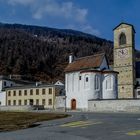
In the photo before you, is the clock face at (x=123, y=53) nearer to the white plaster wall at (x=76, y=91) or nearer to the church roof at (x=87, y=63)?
the church roof at (x=87, y=63)

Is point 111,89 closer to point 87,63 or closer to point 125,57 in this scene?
point 87,63

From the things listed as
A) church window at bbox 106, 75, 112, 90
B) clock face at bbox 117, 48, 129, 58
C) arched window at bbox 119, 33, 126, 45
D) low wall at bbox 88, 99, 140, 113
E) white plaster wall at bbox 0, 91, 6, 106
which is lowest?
low wall at bbox 88, 99, 140, 113

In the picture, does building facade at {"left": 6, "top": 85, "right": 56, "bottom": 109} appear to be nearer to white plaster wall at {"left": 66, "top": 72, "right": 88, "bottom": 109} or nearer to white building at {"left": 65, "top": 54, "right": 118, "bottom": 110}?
white plaster wall at {"left": 66, "top": 72, "right": 88, "bottom": 109}

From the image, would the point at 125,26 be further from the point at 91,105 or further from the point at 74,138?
the point at 74,138

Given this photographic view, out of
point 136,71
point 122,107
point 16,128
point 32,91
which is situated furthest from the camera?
point 136,71

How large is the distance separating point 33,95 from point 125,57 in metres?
28.7

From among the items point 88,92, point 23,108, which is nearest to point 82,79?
point 88,92

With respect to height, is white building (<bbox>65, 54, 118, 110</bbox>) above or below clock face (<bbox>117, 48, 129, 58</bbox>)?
below

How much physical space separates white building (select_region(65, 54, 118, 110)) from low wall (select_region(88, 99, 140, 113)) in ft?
20.0

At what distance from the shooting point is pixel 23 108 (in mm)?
85562

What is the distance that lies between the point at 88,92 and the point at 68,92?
8.32m

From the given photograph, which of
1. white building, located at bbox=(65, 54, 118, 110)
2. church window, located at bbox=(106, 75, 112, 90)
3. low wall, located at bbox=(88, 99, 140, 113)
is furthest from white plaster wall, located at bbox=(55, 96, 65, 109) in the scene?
low wall, located at bbox=(88, 99, 140, 113)

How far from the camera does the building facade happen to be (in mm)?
99812

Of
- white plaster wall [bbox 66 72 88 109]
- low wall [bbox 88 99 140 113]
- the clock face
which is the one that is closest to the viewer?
low wall [bbox 88 99 140 113]
